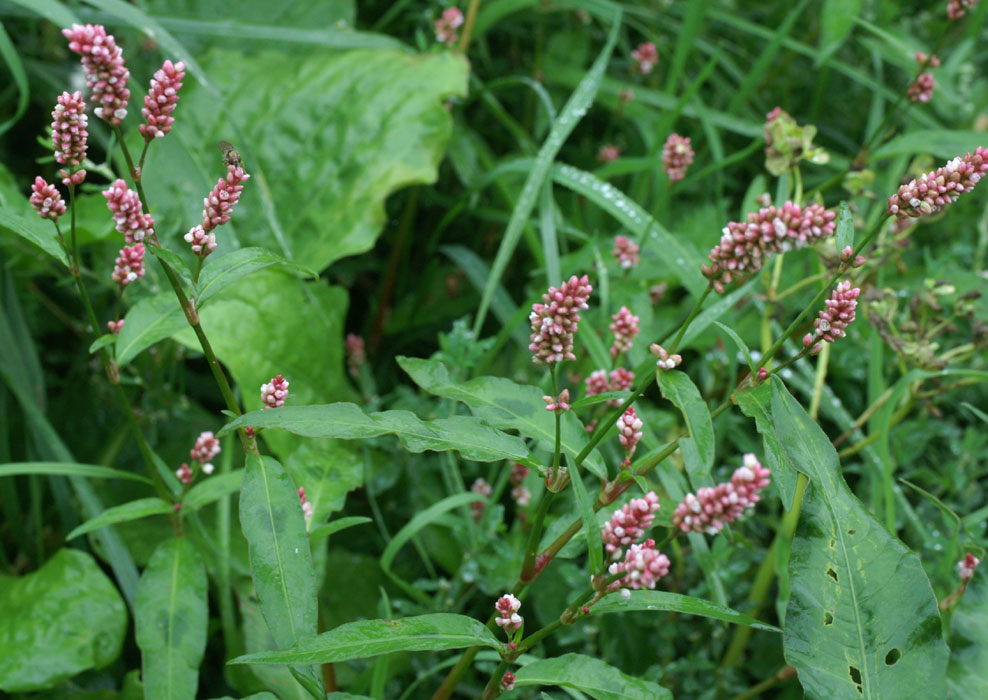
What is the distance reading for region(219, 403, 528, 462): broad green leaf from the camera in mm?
1147

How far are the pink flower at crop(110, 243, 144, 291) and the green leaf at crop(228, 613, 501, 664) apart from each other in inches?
27.4

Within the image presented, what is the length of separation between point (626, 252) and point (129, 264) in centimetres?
122

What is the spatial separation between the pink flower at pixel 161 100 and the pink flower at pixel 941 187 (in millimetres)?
1044

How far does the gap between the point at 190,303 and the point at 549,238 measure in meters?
1.24

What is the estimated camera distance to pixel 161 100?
1174 millimetres

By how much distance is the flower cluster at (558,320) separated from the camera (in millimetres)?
1112

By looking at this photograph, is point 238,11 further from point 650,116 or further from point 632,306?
point 632,306

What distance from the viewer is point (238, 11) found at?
121 inches

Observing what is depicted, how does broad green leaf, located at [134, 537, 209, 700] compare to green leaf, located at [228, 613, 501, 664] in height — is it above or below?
below

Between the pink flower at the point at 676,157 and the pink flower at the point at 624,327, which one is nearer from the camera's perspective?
the pink flower at the point at 624,327

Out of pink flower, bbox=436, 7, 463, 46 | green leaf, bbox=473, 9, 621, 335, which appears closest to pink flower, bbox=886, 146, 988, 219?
green leaf, bbox=473, 9, 621, 335

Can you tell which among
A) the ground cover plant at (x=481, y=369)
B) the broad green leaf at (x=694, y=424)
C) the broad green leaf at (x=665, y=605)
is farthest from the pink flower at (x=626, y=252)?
the broad green leaf at (x=665, y=605)

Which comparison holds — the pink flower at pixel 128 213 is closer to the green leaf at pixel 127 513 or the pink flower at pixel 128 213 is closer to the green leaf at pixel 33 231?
the green leaf at pixel 33 231

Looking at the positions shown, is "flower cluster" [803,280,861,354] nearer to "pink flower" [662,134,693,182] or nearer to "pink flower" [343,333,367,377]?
"pink flower" [662,134,693,182]
